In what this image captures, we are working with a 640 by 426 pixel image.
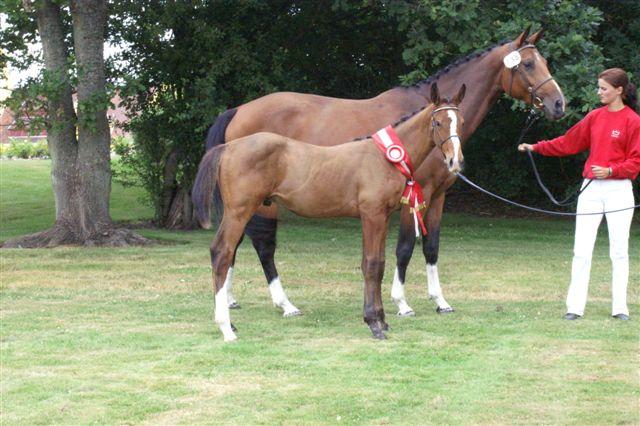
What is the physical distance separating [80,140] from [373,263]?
9103 mm

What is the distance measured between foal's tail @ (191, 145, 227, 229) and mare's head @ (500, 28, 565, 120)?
124 inches

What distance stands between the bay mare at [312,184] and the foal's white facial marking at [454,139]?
0.08 m

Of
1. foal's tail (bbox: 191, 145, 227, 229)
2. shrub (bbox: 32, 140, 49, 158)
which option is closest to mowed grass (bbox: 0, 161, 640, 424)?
foal's tail (bbox: 191, 145, 227, 229)

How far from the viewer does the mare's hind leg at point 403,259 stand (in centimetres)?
965

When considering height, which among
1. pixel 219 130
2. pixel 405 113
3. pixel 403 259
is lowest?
pixel 403 259

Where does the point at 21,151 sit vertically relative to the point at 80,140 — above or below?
below

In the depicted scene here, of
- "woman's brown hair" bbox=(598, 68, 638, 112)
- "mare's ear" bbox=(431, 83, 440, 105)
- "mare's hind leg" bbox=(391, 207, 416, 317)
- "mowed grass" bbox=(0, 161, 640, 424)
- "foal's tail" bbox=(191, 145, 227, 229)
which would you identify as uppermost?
"woman's brown hair" bbox=(598, 68, 638, 112)

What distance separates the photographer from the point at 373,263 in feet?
28.1

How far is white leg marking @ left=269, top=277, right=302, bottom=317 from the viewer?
31.8ft

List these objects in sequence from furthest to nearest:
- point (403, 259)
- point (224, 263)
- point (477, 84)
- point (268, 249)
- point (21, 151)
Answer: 1. point (21, 151)
2. point (268, 249)
3. point (477, 84)
4. point (403, 259)
5. point (224, 263)

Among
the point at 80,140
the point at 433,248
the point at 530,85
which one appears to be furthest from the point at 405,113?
the point at 80,140

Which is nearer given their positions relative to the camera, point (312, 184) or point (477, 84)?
point (312, 184)

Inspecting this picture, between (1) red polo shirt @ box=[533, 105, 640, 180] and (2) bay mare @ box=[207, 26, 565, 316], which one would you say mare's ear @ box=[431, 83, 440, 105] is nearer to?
A: (2) bay mare @ box=[207, 26, 565, 316]

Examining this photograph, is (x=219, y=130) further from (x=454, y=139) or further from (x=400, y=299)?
(x=454, y=139)
